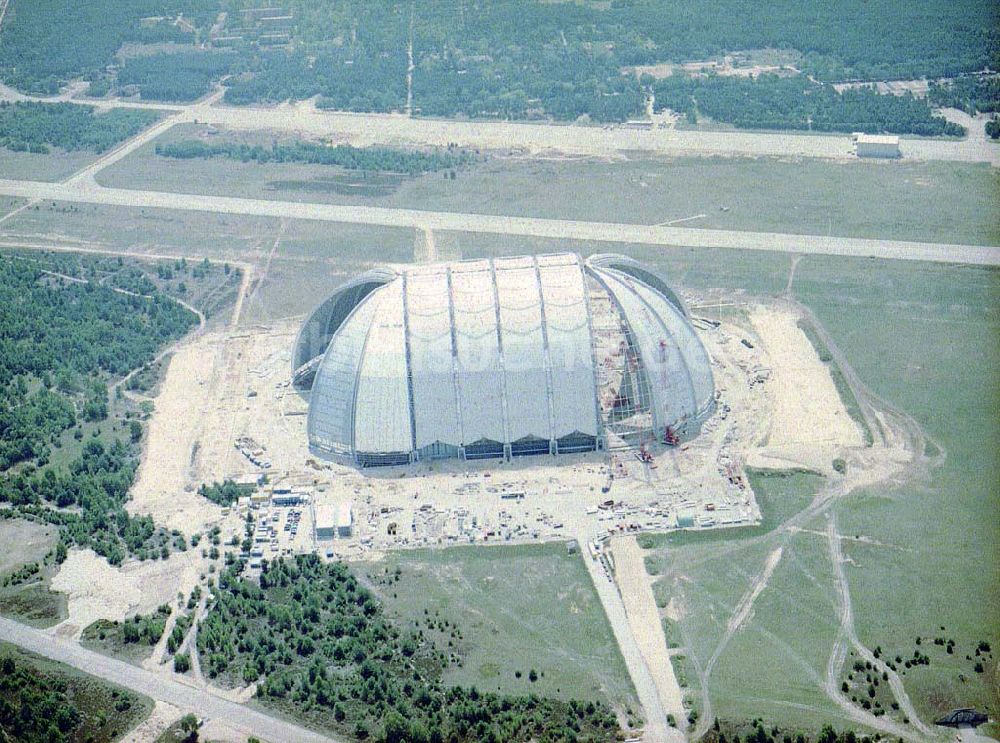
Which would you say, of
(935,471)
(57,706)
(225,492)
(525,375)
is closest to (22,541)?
(225,492)

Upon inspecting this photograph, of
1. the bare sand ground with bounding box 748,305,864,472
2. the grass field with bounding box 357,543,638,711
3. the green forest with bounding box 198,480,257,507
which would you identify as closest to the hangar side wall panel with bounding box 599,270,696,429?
the bare sand ground with bounding box 748,305,864,472

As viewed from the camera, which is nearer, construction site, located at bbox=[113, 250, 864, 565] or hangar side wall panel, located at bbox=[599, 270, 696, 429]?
construction site, located at bbox=[113, 250, 864, 565]

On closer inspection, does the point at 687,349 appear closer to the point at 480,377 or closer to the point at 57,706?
the point at 480,377

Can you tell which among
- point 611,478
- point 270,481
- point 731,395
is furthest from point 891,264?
point 270,481

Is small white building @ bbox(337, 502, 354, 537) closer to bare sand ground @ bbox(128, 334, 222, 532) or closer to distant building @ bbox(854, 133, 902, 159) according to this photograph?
bare sand ground @ bbox(128, 334, 222, 532)

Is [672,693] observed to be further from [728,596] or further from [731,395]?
[731,395]

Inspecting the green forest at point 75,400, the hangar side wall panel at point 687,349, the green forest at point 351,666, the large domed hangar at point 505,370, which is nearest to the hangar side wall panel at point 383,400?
the large domed hangar at point 505,370
